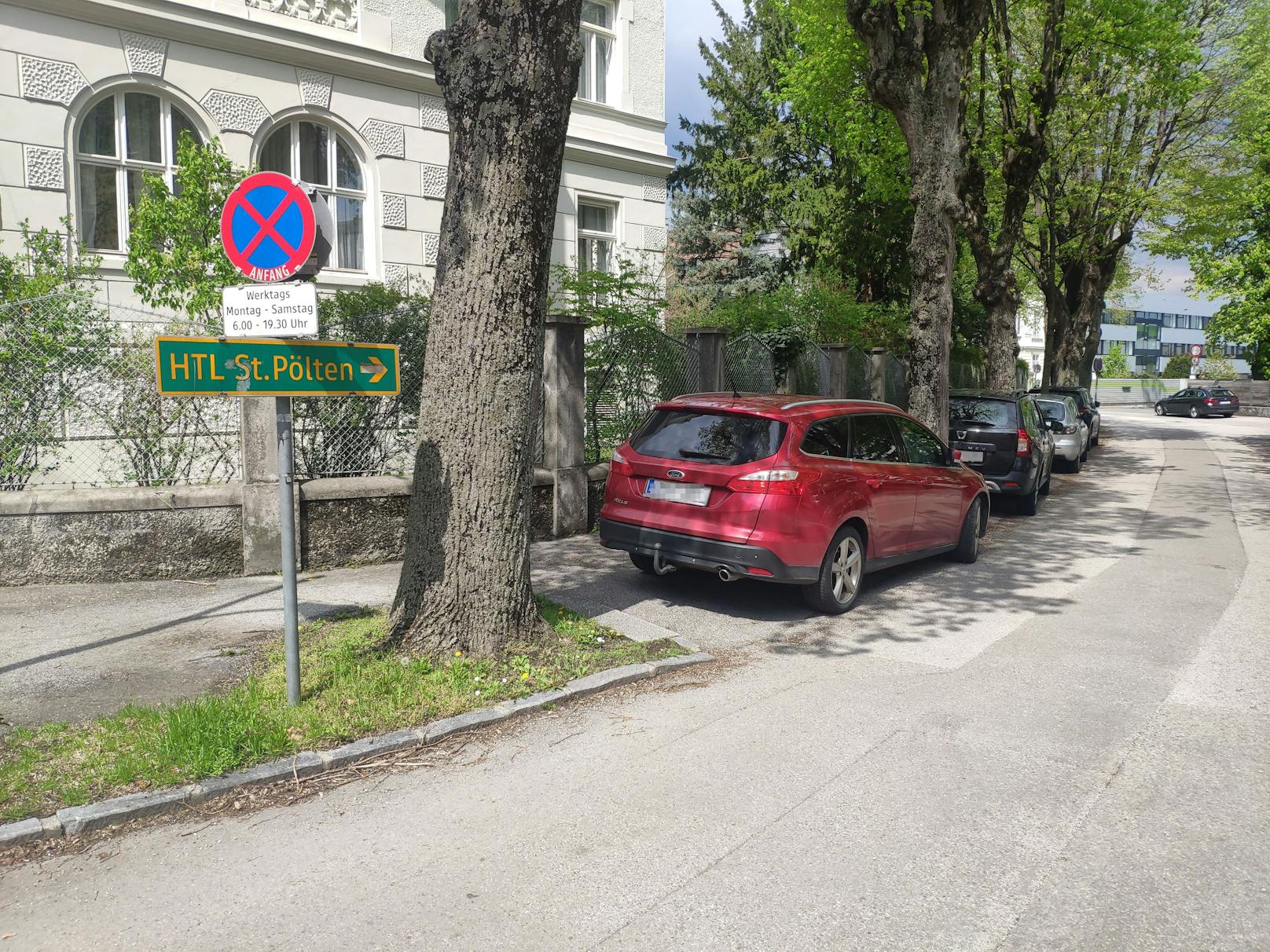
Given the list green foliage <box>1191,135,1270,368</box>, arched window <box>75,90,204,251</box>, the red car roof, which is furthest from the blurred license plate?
green foliage <box>1191,135,1270,368</box>

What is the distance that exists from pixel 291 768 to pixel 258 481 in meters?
4.15

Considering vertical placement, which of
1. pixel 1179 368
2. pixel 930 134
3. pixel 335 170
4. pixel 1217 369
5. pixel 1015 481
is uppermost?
pixel 930 134

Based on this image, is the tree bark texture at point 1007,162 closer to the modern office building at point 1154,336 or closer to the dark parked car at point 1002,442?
the dark parked car at point 1002,442

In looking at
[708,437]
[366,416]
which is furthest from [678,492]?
[366,416]

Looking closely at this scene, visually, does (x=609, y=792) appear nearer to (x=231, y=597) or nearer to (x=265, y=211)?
(x=265, y=211)

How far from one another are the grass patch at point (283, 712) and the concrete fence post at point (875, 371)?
42.1 ft

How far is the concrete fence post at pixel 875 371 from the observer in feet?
60.2

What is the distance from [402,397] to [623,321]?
3.94m

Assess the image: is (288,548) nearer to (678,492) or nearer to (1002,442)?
(678,492)

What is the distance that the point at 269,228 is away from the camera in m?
4.82

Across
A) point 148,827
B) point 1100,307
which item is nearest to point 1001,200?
point 1100,307

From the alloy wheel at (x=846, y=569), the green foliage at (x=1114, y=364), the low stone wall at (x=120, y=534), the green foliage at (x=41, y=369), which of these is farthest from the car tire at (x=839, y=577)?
the green foliage at (x=1114, y=364)

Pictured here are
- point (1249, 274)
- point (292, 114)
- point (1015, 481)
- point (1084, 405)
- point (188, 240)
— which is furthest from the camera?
point (1084, 405)

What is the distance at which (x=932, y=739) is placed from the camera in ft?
A: 16.2
